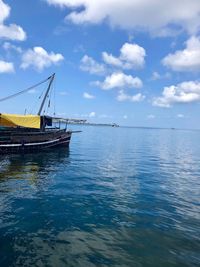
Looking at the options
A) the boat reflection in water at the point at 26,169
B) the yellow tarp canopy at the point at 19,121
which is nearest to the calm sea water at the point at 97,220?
the boat reflection in water at the point at 26,169

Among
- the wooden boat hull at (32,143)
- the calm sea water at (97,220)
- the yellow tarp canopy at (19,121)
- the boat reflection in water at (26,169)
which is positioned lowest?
the calm sea water at (97,220)

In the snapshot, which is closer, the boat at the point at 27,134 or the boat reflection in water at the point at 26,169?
the boat reflection in water at the point at 26,169

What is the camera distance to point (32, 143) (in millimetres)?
45312

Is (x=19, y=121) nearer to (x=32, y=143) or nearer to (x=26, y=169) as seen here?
(x=32, y=143)

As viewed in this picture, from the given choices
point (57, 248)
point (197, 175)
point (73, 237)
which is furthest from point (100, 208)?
point (197, 175)

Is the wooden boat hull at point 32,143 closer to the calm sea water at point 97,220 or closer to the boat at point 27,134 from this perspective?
the boat at point 27,134

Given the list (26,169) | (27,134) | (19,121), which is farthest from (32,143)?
(26,169)

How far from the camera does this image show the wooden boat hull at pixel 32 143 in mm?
42344

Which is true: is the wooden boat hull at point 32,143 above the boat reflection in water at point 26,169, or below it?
above

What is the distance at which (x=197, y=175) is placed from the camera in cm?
3281

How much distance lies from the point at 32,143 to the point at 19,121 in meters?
4.21

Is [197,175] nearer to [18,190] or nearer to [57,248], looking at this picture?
Answer: [18,190]

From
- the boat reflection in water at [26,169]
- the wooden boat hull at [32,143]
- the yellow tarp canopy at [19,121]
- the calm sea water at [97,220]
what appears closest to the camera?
the calm sea water at [97,220]

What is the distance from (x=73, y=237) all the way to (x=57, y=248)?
139 centimetres
